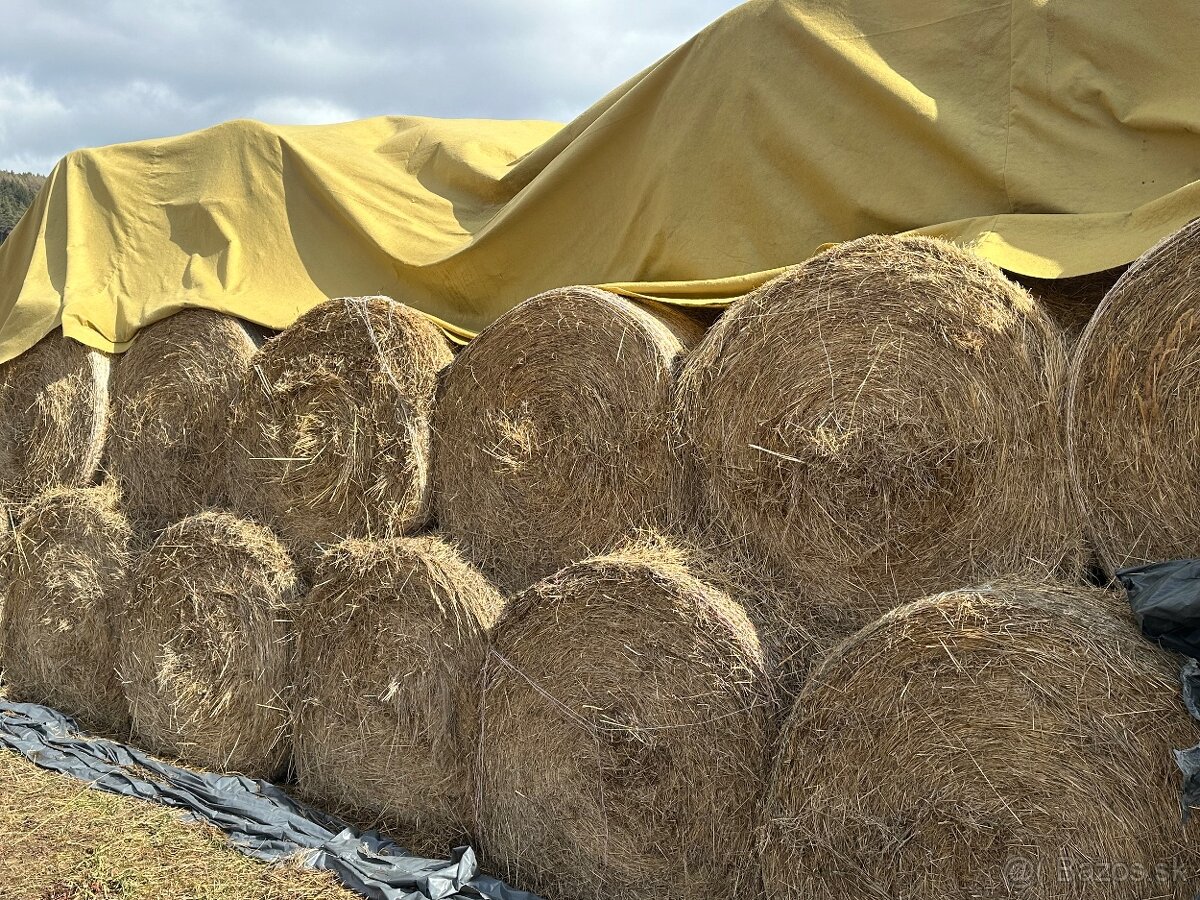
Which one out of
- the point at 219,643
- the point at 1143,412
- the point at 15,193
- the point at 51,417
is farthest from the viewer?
the point at 15,193

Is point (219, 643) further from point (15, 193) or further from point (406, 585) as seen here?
point (15, 193)

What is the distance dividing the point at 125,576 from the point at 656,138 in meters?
3.06

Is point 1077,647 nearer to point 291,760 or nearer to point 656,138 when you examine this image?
point 656,138

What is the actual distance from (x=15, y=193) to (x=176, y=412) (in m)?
8.20

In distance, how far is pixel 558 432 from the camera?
3457 mm

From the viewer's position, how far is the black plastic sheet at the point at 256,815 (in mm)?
3289


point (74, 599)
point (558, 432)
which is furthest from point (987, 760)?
point (74, 599)

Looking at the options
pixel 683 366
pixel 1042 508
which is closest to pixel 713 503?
pixel 683 366

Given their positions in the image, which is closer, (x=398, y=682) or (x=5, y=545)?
(x=398, y=682)

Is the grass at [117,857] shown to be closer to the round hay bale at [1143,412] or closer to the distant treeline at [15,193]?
the round hay bale at [1143,412]

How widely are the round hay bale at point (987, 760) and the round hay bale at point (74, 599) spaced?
3429 mm

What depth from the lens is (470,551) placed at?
371 cm

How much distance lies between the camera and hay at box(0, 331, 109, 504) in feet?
16.1

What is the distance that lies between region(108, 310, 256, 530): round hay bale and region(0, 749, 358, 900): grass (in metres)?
1.28
